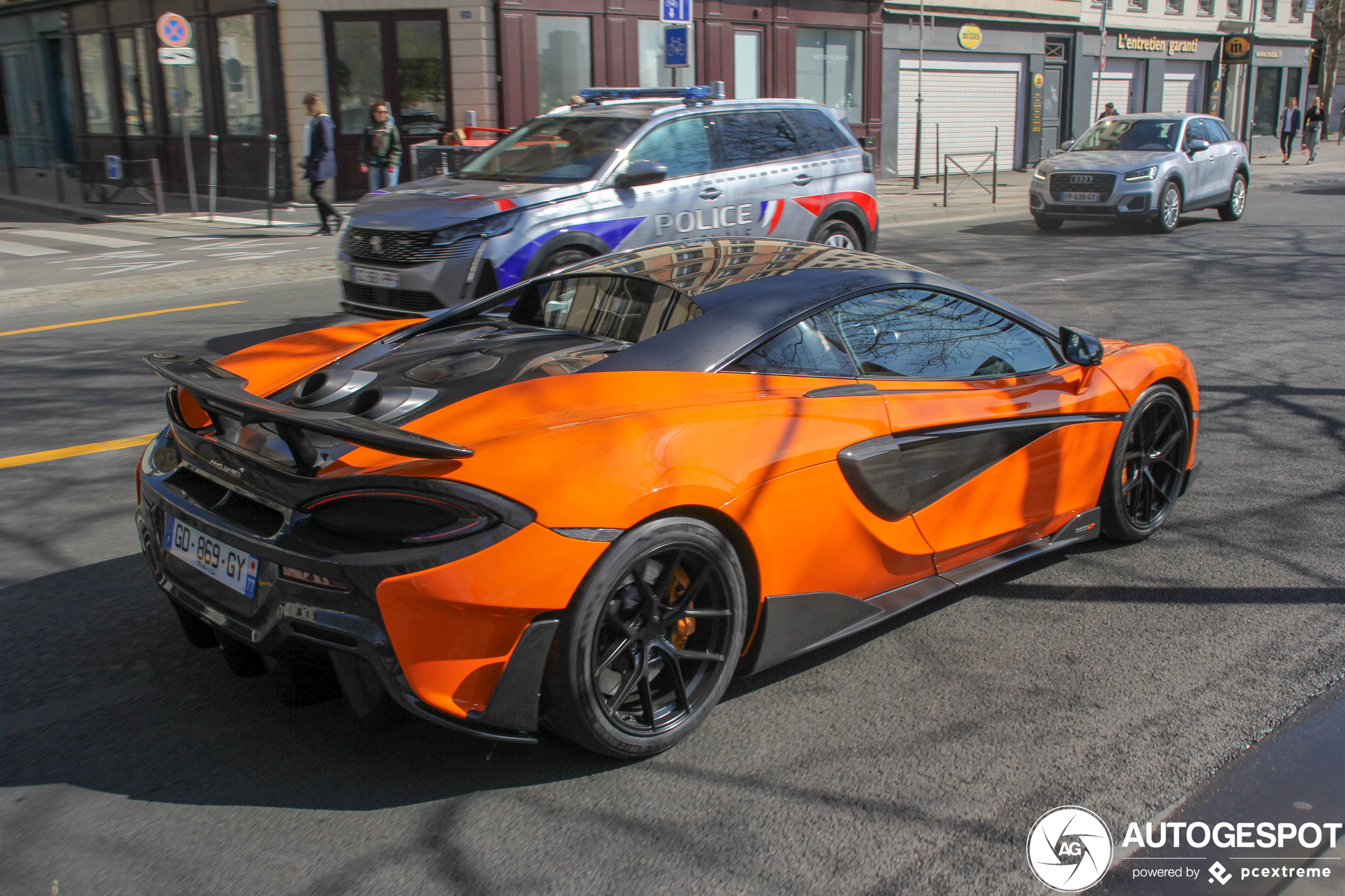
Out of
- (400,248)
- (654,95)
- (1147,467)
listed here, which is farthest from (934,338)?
(654,95)

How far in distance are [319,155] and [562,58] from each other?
24.6ft

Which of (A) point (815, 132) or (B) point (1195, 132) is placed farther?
(B) point (1195, 132)

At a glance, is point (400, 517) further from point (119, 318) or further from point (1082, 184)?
point (1082, 184)

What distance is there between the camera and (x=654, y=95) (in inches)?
436

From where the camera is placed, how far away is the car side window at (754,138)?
9.56 metres

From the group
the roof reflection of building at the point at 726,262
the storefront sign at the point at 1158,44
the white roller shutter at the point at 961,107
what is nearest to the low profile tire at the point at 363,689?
the roof reflection of building at the point at 726,262

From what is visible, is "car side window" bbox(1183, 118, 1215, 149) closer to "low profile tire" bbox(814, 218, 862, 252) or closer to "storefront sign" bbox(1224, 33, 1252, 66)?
"low profile tire" bbox(814, 218, 862, 252)

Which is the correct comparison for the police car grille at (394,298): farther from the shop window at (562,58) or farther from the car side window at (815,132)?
the shop window at (562,58)

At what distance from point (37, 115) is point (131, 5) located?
6660 millimetres

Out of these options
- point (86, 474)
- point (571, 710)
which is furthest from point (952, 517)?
point (86, 474)

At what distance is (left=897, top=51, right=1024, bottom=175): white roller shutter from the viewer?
94.2 ft

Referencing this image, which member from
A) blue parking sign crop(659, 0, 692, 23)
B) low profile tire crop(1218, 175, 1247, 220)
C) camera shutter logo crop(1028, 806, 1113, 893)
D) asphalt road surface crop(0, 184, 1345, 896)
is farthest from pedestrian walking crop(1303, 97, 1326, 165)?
camera shutter logo crop(1028, 806, 1113, 893)

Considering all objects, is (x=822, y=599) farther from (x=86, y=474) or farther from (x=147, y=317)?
(x=147, y=317)

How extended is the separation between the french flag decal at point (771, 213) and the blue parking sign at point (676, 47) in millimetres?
6160
